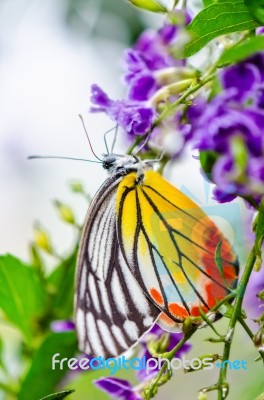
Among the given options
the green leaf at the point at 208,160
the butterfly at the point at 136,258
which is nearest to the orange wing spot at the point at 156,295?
the butterfly at the point at 136,258

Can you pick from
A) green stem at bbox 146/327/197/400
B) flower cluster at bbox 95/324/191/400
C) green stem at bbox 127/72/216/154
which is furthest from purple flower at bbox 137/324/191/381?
green stem at bbox 127/72/216/154

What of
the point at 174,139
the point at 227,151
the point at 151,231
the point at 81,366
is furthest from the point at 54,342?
the point at 227,151

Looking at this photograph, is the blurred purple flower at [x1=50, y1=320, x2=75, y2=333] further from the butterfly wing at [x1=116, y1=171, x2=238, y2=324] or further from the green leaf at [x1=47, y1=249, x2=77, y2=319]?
the butterfly wing at [x1=116, y1=171, x2=238, y2=324]

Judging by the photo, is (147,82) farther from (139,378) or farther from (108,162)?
(139,378)

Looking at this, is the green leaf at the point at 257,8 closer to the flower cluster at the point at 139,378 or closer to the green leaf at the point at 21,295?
the flower cluster at the point at 139,378

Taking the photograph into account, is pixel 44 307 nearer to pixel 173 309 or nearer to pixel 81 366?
pixel 81 366

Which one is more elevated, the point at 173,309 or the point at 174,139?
the point at 174,139
